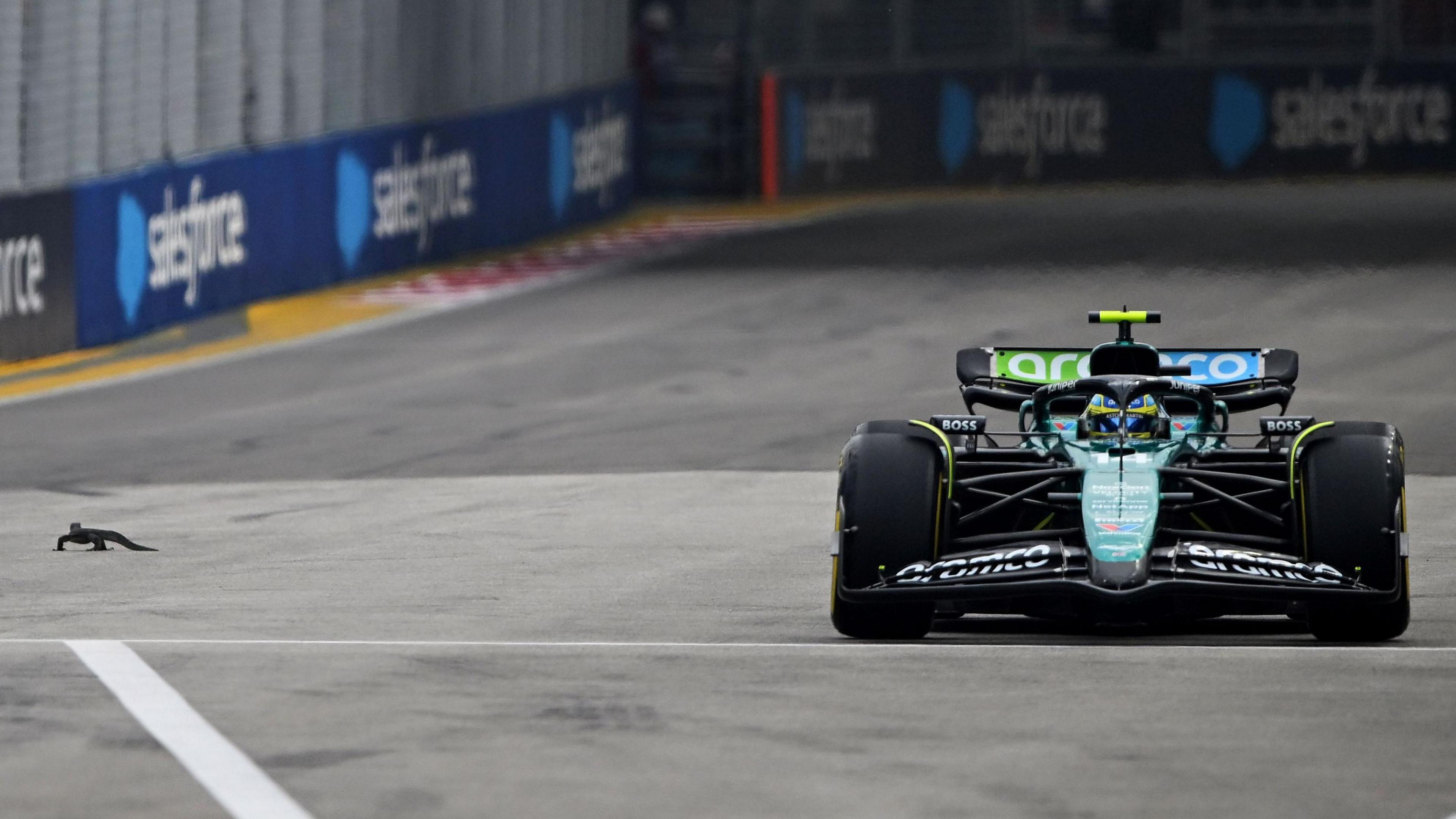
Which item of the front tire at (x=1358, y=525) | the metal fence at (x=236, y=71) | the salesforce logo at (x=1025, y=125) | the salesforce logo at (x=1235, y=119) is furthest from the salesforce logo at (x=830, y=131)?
the front tire at (x=1358, y=525)

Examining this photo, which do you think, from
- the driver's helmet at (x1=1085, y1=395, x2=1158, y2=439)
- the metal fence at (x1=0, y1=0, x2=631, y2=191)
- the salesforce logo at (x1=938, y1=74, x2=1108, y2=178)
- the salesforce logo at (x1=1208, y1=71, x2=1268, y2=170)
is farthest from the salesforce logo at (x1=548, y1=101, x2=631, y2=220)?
the driver's helmet at (x1=1085, y1=395, x2=1158, y2=439)

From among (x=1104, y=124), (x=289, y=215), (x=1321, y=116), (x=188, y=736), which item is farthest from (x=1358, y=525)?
(x=1321, y=116)

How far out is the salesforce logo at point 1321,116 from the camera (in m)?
36.3

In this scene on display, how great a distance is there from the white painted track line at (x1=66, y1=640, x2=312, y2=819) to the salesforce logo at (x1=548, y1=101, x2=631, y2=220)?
932 inches

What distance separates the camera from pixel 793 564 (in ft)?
39.2

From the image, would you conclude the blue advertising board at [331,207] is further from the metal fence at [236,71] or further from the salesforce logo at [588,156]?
the metal fence at [236,71]

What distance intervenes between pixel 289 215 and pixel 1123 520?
1787 centimetres

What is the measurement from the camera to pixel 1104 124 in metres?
36.6

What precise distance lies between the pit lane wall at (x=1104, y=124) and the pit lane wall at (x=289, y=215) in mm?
2825

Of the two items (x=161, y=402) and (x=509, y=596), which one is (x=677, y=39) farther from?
(x=509, y=596)

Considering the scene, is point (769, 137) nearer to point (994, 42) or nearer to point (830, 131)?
point (830, 131)

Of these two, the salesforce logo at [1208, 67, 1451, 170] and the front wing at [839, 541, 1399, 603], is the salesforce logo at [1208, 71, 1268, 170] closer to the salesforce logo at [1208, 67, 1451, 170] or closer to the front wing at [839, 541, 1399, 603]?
the salesforce logo at [1208, 67, 1451, 170]

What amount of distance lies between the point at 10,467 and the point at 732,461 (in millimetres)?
4251

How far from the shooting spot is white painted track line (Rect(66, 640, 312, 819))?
6895mm
